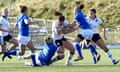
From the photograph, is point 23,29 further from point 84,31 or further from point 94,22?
point 94,22

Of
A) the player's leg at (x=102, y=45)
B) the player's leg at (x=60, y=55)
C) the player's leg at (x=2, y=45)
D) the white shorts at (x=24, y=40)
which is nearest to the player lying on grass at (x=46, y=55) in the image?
the player's leg at (x=60, y=55)

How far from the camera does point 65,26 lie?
54.9ft

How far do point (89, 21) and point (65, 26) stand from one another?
1.49 meters

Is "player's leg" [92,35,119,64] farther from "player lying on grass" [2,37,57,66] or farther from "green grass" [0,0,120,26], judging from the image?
"green grass" [0,0,120,26]

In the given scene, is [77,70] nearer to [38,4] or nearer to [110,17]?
[110,17]

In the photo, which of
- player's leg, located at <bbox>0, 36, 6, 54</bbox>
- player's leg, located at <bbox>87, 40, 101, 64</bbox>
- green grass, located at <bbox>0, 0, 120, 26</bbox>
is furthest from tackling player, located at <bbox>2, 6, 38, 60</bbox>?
green grass, located at <bbox>0, 0, 120, 26</bbox>

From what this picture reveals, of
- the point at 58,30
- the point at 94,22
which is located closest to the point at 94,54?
the point at 94,22

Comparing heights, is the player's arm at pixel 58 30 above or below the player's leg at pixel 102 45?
above

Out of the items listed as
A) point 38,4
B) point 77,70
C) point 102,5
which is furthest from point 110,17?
point 77,70

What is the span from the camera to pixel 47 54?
632 inches

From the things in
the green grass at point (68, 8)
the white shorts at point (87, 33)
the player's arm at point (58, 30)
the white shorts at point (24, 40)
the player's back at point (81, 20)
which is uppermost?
the player's back at point (81, 20)

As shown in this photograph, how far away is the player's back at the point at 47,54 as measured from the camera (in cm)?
1603

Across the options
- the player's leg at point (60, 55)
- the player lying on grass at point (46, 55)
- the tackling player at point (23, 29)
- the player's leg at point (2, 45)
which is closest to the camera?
the player lying on grass at point (46, 55)

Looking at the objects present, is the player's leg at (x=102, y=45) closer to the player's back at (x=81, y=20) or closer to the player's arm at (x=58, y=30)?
the player's back at (x=81, y=20)
